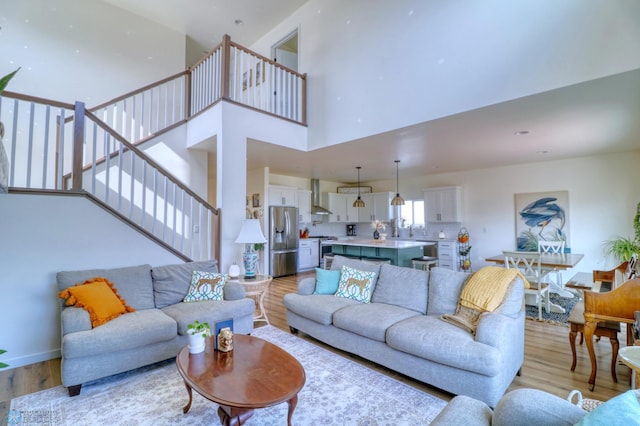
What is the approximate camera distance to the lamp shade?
12.7 ft

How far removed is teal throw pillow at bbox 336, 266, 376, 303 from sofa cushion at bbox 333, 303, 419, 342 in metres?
0.23

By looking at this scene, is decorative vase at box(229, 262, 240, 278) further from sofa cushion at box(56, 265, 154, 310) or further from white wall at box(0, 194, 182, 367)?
white wall at box(0, 194, 182, 367)

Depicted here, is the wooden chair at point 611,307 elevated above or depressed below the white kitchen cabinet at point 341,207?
below

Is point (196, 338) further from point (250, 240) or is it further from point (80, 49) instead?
point (80, 49)

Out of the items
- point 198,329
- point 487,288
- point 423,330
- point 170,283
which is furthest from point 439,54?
point 170,283

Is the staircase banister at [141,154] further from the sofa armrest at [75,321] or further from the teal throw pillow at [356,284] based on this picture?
the teal throw pillow at [356,284]

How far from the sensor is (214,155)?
577cm

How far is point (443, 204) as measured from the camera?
777 cm

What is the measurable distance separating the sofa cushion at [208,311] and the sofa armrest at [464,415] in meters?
2.31

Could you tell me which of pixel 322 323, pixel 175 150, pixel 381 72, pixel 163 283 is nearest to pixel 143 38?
pixel 175 150

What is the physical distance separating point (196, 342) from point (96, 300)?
1280mm

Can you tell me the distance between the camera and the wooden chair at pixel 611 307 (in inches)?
89.0

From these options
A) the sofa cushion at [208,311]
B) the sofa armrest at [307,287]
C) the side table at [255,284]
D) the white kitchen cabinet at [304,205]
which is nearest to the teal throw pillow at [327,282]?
the sofa armrest at [307,287]

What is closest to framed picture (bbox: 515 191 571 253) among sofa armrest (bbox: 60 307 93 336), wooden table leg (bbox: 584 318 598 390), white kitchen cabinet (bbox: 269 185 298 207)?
wooden table leg (bbox: 584 318 598 390)
